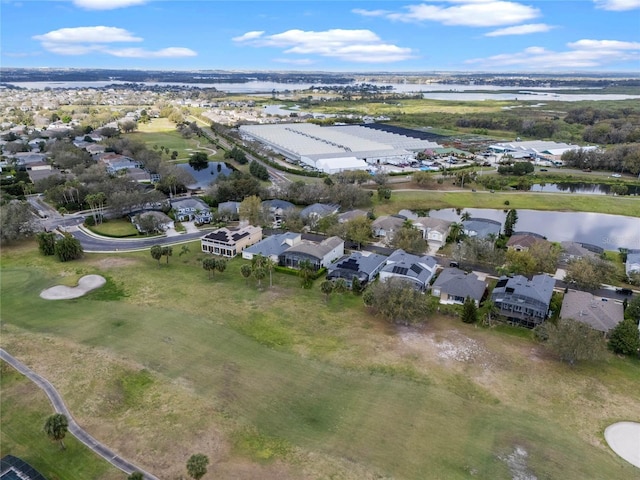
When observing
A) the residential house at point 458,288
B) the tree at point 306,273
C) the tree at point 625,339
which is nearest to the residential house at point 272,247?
the tree at point 306,273

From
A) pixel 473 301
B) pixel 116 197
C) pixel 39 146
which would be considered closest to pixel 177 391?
pixel 473 301

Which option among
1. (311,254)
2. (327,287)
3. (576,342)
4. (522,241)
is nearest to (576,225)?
(522,241)

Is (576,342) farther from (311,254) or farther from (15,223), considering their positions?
(15,223)

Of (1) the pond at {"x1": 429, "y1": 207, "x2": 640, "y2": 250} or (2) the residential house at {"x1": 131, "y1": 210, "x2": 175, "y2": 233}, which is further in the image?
(1) the pond at {"x1": 429, "y1": 207, "x2": 640, "y2": 250}

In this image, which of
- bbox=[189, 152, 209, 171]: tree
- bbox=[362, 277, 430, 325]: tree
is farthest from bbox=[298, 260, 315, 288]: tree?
bbox=[189, 152, 209, 171]: tree

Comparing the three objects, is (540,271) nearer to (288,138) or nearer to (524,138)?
(288,138)

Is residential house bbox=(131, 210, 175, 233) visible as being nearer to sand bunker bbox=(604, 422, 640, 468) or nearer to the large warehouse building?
the large warehouse building
